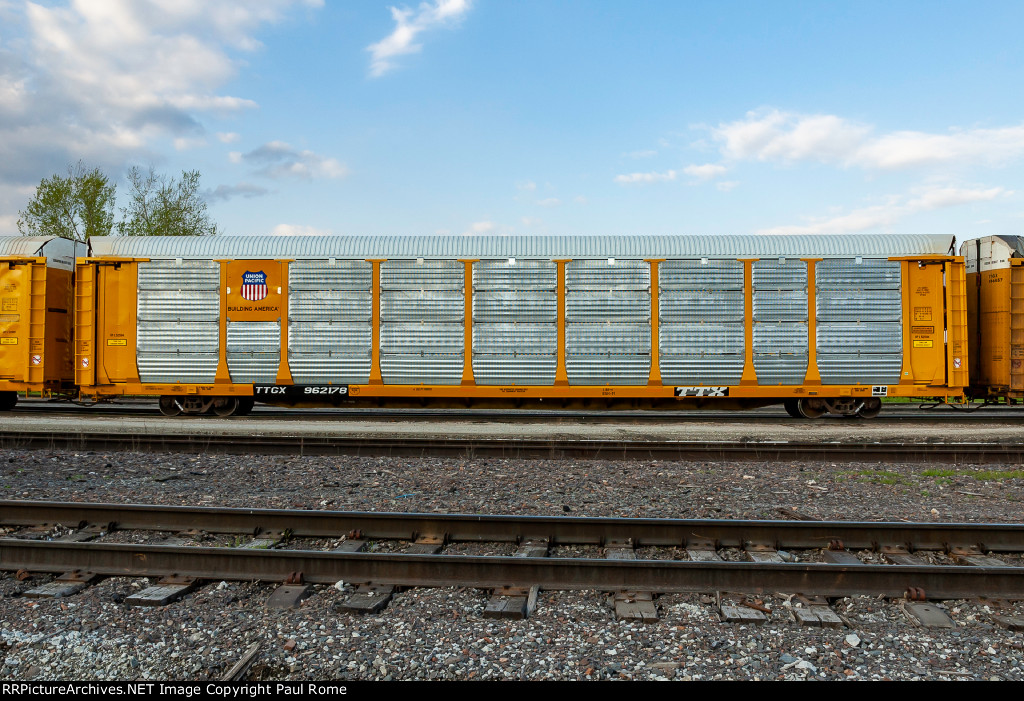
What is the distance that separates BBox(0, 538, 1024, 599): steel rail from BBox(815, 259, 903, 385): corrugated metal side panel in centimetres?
947

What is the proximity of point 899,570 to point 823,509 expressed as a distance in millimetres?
2466

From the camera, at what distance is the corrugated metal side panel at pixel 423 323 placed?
534 inches

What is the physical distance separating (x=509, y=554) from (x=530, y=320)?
8.39 metres

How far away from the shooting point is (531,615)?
165 inches

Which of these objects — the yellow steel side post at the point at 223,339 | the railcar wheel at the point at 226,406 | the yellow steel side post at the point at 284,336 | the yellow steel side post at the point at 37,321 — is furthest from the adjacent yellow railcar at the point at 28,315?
the yellow steel side post at the point at 284,336

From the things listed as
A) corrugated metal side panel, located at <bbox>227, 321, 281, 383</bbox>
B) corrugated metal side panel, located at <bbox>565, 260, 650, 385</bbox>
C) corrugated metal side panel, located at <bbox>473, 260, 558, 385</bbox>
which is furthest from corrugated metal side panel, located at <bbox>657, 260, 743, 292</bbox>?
corrugated metal side panel, located at <bbox>227, 321, 281, 383</bbox>

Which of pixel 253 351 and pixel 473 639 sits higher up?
pixel 253 351

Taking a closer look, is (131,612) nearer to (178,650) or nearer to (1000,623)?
(178,650)

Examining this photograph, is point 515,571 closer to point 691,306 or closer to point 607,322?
point 607,322

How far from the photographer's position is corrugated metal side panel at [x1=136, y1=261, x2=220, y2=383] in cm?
1384

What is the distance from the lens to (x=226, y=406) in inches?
575

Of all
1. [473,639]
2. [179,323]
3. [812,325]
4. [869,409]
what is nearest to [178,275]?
[179,323]

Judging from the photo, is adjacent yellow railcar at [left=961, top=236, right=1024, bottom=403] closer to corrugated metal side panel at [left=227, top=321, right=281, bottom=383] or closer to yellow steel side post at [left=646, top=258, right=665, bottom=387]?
yellow steel side post at [left=646, top=258, right=665, bottom=387]

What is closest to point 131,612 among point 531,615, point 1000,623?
point 531,615
